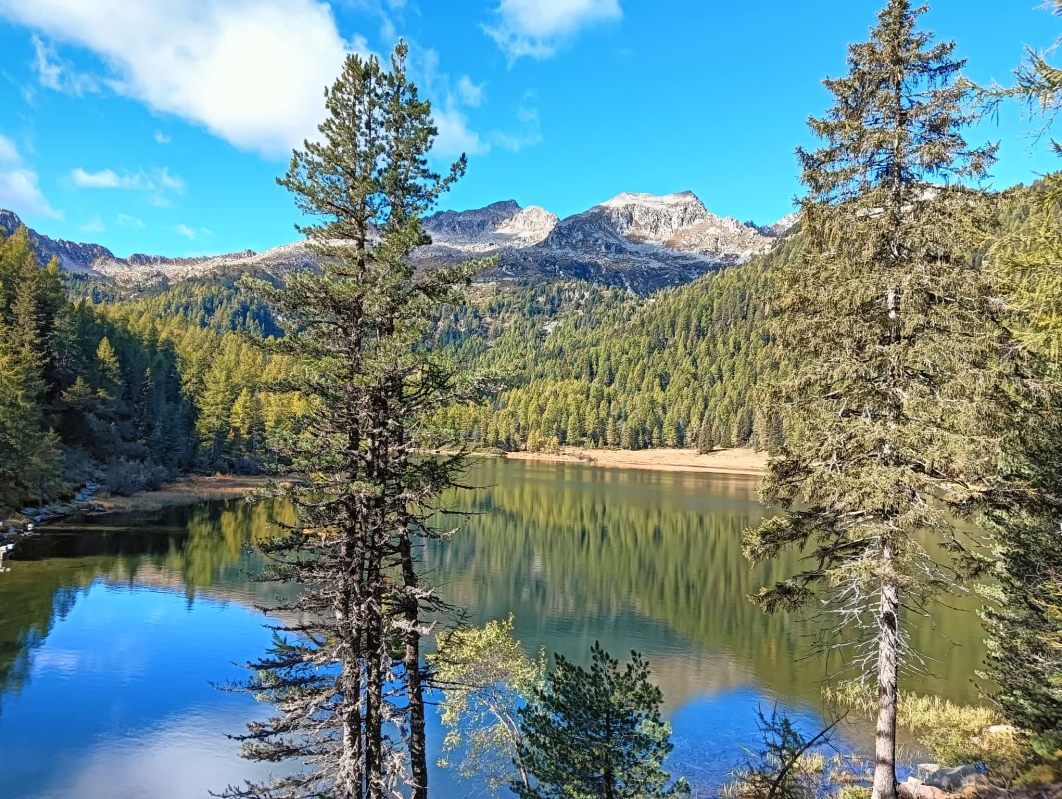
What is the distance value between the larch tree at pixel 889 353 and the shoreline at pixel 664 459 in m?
94.2

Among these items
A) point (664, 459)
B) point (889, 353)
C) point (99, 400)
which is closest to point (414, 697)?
point (889, 353)

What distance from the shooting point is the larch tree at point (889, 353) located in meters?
9.42

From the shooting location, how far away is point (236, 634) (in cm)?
2711

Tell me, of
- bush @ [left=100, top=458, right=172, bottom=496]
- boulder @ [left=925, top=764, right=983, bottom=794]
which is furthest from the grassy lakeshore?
boulder @ [left=925, top=764, right=983, bottom=794]

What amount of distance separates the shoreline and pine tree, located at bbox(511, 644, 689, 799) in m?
95.4

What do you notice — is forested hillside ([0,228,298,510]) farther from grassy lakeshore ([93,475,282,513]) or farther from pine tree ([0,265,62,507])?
grassy lakeshore ([93,475,282,513])

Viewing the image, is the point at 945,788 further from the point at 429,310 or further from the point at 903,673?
the point at 429,310

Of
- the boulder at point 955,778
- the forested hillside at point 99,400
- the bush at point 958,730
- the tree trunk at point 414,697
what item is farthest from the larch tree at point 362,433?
the forested hillside at point 99,400

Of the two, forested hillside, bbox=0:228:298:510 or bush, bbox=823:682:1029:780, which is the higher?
forested hillside, bbox=0:228:298:510

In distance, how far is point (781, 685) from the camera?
2356 cm

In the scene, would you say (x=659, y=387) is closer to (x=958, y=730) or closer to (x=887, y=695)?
(x=958, y=730)

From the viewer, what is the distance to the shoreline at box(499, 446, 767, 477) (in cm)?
10900

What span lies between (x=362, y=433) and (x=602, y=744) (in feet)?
20.8

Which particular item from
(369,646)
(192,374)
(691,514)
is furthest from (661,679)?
(192,374)
